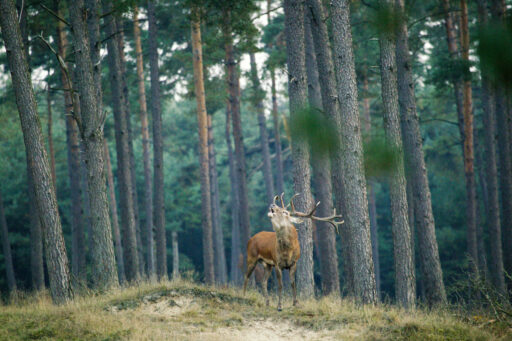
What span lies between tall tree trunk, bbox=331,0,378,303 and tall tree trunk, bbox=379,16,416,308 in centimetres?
162

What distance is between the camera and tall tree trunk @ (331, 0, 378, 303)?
10430 millimetres

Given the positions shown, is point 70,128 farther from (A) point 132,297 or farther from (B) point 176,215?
(B) point 176,215

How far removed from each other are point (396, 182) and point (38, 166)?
7.99 meters

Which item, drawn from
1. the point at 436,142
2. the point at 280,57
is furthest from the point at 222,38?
the point at 436,142

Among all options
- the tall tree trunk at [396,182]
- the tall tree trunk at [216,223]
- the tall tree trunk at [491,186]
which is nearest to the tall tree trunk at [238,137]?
the tall tree trunk at [216,223]

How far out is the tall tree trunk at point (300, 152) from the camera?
1256 centimetres

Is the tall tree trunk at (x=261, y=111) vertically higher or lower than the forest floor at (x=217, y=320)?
higher

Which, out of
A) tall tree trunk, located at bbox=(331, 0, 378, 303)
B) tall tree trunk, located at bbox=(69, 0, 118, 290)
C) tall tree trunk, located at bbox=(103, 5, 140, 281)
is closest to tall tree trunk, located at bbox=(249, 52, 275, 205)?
tall tree trunk, located at bbox=(103, 5, 140, 281)

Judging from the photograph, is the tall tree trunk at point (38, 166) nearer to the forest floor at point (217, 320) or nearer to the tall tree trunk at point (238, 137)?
the forest floor at point (217, 320)

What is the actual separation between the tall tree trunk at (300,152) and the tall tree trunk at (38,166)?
5.39 m

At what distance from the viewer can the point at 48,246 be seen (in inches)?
432

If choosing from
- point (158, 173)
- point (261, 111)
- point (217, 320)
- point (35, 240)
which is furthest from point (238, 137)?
point (217, 320)

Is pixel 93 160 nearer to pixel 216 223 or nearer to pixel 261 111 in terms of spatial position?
pixel 261 111

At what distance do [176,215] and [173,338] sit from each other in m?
31.5
